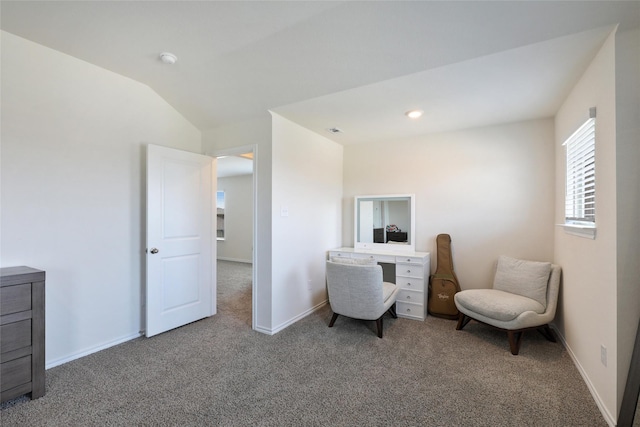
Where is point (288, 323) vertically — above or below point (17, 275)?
below

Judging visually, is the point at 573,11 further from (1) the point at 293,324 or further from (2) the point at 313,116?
(1) the point at 293,324

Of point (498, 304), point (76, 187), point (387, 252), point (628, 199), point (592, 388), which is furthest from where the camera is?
point (387, 252)

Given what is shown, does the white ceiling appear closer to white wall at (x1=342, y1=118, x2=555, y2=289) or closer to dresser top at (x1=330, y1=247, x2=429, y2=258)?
white wall at (x1=342, y1=118, x2=555, y2=289)

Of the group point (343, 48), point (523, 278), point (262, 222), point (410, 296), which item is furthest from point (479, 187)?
point (262, 222)

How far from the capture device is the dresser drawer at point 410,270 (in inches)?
132

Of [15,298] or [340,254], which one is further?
[340,254]

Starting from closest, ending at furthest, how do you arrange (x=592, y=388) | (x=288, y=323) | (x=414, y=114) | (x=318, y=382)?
(x=592, y=388), (x=318, y=382), (x=414, y=114), (x=288, y=323)

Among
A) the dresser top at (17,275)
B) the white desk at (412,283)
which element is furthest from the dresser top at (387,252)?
the dresser top at (17,275)

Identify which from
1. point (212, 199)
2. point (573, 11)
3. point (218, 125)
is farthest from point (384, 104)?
point (212, 199)

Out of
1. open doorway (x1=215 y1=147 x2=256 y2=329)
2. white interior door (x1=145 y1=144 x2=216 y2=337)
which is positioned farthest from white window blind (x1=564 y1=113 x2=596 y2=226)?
open doorway (x1=215 y1=147 x2=256 y2=329)

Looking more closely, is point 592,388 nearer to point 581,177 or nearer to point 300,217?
point 581,177

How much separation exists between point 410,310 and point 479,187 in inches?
66.5

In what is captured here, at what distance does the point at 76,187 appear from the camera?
2.50 metres

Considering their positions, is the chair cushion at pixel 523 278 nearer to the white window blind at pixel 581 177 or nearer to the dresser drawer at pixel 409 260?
the white window blind at pixel 581 177
